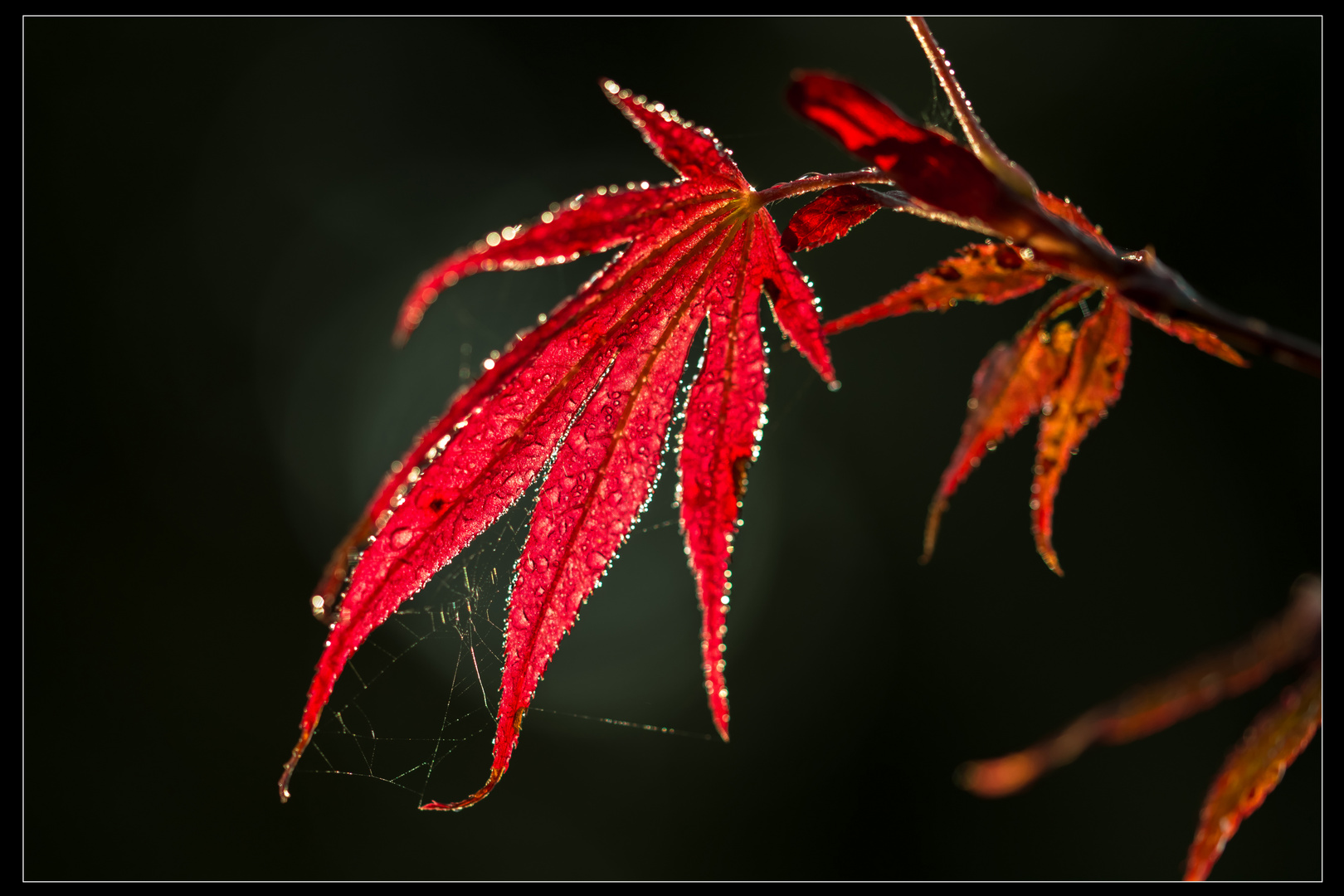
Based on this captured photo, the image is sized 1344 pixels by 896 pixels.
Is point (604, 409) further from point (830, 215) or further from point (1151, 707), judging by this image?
point (1151, 707)

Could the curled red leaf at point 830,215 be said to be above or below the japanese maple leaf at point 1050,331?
above

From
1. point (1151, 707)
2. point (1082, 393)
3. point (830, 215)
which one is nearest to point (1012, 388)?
point (1082, 393)

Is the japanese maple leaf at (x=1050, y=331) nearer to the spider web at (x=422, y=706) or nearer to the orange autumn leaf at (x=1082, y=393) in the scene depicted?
the orange autumn leaf at (x=1082, y=393)

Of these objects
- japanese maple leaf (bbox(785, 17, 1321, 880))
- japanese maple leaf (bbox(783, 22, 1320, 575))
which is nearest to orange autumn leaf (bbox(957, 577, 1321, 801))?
japanese maple leaf (bbox(785, 17, 1321, 880))

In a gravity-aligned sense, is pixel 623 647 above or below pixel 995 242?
below

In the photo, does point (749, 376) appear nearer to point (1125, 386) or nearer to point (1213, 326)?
point (1213, 326)

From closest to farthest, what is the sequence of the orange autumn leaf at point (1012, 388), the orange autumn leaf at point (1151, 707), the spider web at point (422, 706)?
the orange autumn leaf at point (1151, 707) < the orange autumn leaf at point (1012, 388) < the spider web at point (422, 706)

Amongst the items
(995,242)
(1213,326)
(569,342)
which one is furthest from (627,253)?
(1213,326)

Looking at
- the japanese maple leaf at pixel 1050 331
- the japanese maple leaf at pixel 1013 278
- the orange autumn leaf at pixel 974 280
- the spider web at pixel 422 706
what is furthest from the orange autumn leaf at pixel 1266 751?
the spider web at pixel 422 706
